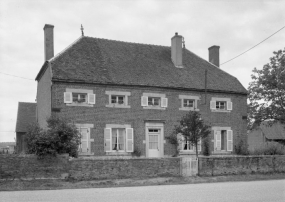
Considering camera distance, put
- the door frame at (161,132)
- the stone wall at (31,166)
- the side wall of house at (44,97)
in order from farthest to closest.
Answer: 1. the door frame at (161,132)
2. the side wall of house at (44,97)
3. the stone wall at (31,166)

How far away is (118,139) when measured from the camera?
24.3 meters

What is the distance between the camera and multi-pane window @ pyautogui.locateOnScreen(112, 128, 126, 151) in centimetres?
2414

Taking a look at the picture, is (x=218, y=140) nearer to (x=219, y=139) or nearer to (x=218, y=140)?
(x=218, y=140)

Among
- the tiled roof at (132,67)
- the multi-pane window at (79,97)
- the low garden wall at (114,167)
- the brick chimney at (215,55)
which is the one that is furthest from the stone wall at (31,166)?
the brick chimney at (215,55)

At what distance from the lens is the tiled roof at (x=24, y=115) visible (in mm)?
37219

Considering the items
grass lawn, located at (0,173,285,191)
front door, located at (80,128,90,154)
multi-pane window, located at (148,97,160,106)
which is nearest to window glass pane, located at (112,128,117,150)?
front door, located at (80,128,90,154)

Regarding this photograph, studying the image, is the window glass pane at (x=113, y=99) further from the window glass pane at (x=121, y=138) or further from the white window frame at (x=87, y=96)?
the window glass pane at (x=121, y=138)

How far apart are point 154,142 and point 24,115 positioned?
732 inches

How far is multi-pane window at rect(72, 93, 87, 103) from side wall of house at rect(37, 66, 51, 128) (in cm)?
161

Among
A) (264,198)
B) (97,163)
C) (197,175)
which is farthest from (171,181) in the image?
(264,198)

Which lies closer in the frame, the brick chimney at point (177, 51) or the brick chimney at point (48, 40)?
the brick chimney at point (48, 40)

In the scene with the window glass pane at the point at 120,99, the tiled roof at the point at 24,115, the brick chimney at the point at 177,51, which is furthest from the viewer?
the tiled roof at the point at 24,115

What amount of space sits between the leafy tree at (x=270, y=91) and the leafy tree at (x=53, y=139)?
67.2ft

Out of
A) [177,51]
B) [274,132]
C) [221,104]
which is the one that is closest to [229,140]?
[221,104]
